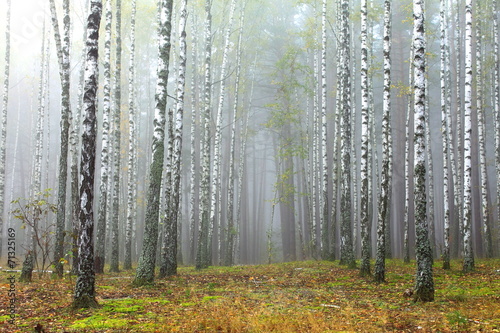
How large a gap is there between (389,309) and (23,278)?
9.92 metres

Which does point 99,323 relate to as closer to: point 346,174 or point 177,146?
point 177,146

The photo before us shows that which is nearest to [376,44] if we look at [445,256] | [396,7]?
[396,7]

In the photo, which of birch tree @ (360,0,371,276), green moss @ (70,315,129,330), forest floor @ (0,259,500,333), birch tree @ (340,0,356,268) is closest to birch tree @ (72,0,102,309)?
forest floor @ (0,259,500,333)

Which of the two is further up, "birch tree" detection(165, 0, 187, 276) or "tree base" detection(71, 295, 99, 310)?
"birch tree" detection(165, 0, 187, 276)

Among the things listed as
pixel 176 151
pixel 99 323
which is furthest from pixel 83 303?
pixel 176 151

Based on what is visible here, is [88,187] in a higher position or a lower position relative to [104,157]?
lower

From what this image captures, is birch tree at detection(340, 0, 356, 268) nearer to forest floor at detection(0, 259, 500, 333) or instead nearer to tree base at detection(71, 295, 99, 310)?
forest floor at detection(0, 259, 500, 333)

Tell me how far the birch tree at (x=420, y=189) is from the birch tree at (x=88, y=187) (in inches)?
275

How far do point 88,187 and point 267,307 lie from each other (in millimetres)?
4373

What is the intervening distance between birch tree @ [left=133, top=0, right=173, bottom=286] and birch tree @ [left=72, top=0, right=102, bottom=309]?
336 centimetres

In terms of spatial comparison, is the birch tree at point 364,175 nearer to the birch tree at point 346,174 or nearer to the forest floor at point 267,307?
the forest floor at point 267,307

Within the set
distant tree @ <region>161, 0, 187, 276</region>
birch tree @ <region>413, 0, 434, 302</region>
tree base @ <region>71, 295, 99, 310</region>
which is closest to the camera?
tree base @ <region>71, 295, 99, 310</region>

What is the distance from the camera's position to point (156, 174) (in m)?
12.0

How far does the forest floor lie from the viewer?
6.65 meters
